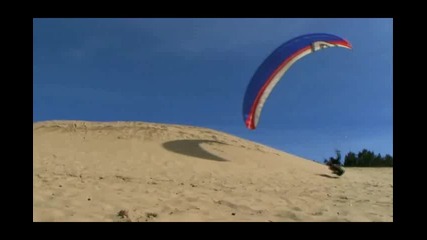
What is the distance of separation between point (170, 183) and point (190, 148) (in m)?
7.11

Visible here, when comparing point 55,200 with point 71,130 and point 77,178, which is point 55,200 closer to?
point 77,178

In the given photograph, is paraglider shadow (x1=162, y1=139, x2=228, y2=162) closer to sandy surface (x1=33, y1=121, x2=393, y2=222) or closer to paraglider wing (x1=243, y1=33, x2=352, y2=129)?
sandy surface (x1=33, y1=121, x2=393, y2=222)

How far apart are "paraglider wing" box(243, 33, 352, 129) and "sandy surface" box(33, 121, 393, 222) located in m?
2.43

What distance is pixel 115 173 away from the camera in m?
11.1

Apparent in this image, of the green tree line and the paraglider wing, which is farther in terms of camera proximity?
the green tree line

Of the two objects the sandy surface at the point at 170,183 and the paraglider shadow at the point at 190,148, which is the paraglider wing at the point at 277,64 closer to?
the paraglider shadow at the point at 190,148

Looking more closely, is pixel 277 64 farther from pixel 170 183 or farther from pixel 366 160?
pixel 366 160

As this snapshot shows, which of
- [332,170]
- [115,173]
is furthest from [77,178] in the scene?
[332,170]

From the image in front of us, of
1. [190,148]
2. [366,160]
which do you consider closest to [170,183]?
[190,148]

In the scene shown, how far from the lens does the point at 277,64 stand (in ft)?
48.9

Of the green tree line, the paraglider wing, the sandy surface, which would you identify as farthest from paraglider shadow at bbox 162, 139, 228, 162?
the green tree line

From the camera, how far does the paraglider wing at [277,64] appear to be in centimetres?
1461

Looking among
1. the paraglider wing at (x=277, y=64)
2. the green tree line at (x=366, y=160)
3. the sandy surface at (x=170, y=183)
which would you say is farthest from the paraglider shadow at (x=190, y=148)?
the green tree line at (x=366, y=160)

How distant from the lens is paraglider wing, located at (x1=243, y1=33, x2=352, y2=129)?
14.6m
